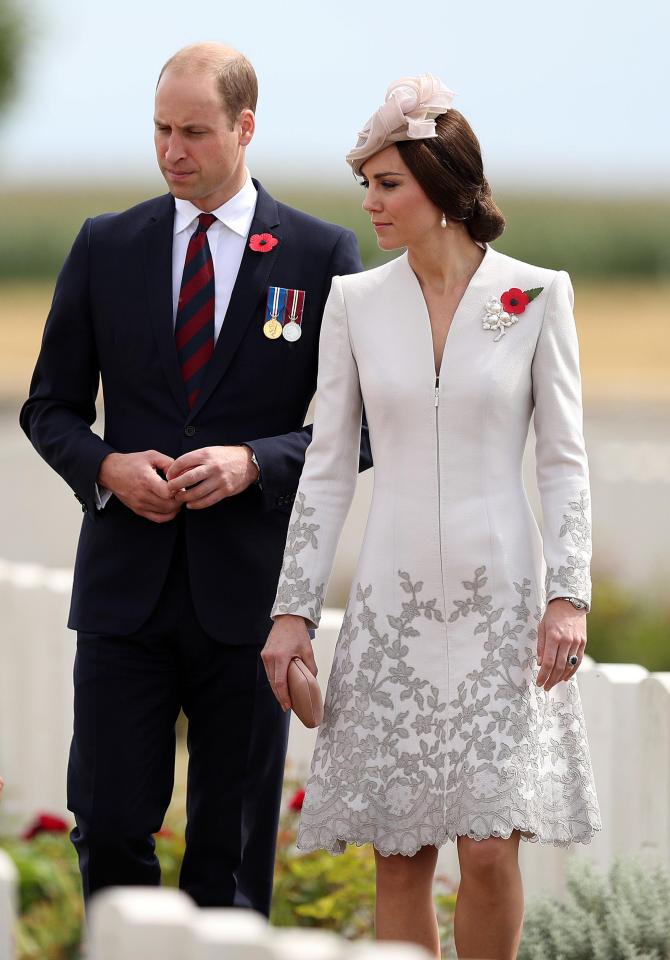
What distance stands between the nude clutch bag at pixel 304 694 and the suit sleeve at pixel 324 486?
4.5 inches

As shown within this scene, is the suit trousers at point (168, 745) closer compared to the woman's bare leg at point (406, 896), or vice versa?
the woman's bare leg at point (406, 896)

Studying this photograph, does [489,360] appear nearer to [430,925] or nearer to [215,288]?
[215,288]

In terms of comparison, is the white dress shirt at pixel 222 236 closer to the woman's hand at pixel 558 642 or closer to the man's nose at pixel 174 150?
the man's nose at pixel 174 150

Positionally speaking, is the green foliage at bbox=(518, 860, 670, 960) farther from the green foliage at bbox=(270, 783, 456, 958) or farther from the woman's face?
the woman's face

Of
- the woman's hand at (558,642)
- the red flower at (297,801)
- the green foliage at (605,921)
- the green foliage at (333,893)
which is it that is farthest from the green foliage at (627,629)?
the woman's hand at (558,642)

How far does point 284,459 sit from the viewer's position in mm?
3467

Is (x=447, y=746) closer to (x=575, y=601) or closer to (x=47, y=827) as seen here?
(x=575, y=601)

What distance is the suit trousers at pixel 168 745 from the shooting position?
3.50 metres

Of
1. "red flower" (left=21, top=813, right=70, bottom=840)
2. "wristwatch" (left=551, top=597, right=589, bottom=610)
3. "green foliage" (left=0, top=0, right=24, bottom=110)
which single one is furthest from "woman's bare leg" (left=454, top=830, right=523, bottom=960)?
"green foliage" (left=0, top=0, right=24, bottom=110)

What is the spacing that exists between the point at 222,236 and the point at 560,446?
0.91m

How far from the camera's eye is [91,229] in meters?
3.66

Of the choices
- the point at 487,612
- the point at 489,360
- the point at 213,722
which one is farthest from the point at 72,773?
the point at 489,360

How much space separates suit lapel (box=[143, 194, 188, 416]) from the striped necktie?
0.02 meters

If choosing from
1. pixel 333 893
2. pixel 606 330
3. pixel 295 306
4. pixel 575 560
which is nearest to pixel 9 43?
pixel 333 893
